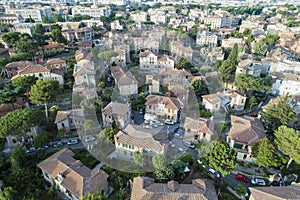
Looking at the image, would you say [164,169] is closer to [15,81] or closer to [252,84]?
[252,84]

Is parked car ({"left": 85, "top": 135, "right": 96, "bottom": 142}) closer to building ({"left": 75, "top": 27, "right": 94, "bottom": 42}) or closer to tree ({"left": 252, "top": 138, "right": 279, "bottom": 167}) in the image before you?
tree ({"left": 252, "top": 138, "right": 279, "bottom": 167})

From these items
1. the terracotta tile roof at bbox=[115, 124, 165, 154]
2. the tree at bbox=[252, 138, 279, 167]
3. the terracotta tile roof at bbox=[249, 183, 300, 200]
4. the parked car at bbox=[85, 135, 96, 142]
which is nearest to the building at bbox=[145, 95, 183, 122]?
the terracotta tile roof at bbox=[115, 124, 165, 154]

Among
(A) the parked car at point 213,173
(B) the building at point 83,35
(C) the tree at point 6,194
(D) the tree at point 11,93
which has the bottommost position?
(A) the parked car at point 213,173

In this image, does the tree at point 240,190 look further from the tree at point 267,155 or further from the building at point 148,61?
the building at point 148,61

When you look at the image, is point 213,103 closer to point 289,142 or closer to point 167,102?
point 167,102

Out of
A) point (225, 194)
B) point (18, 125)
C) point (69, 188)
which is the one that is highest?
point (18, 125)

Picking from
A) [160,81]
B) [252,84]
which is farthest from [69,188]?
[252,84]

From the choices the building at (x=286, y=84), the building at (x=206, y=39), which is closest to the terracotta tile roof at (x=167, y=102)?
the building at (x=286, y=84)
